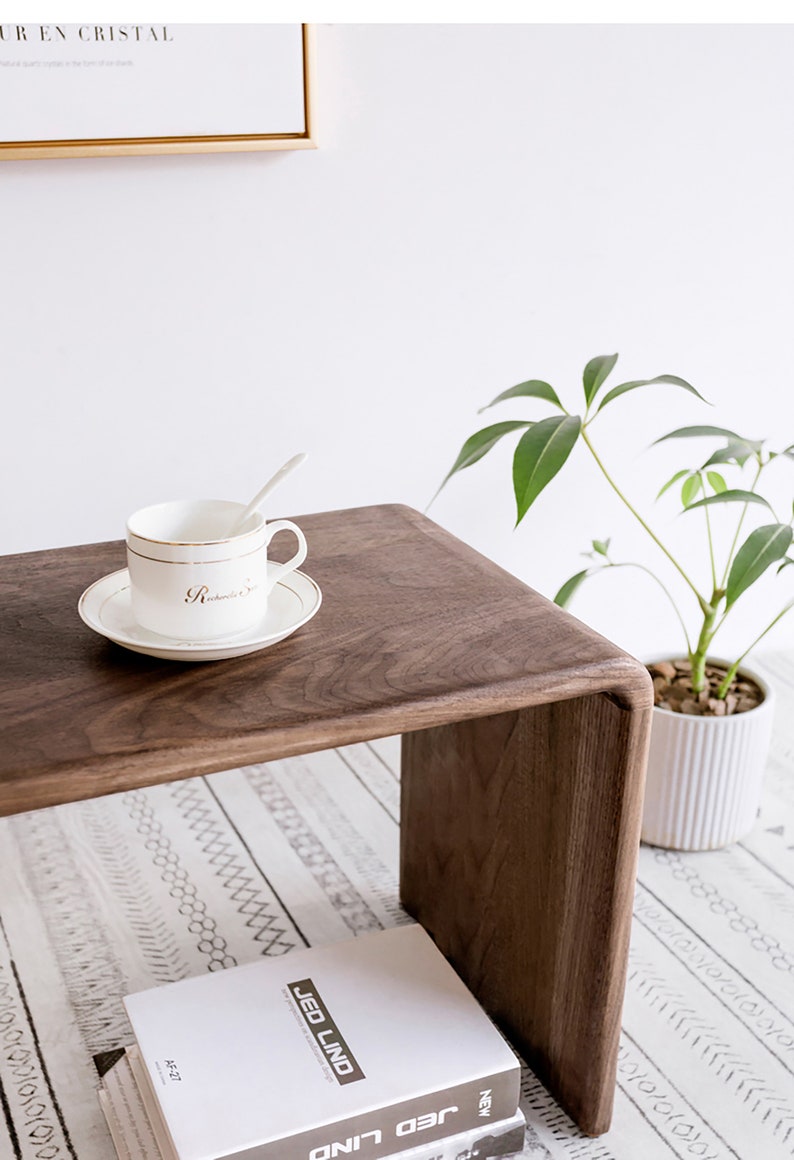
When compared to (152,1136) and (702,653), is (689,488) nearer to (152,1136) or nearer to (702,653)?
(702,653)

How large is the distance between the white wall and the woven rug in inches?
16.1

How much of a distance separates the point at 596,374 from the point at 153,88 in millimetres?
619

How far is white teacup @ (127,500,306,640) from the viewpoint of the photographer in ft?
2.96

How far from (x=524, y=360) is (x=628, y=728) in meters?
0.89

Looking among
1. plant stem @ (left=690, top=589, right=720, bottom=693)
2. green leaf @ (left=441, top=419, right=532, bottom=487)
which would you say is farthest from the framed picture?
plant stem @ (left=690, top=589, right=720, bottom=693)

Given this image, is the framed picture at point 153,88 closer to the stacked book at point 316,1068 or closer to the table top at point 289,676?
the table top at point 289,676

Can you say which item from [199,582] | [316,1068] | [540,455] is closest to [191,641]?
[199,582]

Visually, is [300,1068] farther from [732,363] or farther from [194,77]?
[732,363]

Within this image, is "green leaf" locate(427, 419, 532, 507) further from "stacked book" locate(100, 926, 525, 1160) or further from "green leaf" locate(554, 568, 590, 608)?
"stacked book" locate(100, 926, 525, 1160)

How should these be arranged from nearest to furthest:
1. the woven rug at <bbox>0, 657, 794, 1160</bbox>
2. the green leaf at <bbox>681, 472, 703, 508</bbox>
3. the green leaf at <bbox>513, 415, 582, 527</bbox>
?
the woven rug at <bbox>0, 657, 794, 1160</bbox> → the green leaf at <bbox>513, 415, 582, 527</bbox> → the green leaf at <bbox>681, 472, 703, 508</bbox>

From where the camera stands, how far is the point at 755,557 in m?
1.33

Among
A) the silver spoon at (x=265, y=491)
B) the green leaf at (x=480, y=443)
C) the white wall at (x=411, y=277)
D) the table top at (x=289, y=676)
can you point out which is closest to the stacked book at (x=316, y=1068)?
the table top at (x=289, y=676)

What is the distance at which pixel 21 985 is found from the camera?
1.30 m
